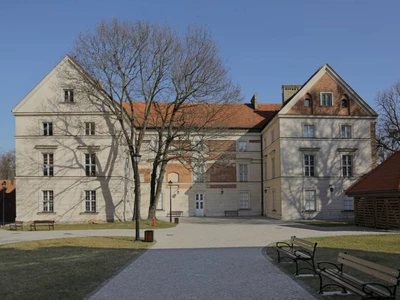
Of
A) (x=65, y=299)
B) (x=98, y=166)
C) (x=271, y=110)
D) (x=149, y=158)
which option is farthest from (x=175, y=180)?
(x=65, y=299)

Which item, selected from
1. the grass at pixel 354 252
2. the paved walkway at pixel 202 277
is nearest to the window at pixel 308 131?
the grass at pixel 354 252

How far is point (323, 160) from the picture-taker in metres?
34.9

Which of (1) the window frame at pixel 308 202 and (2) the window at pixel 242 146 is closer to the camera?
(1) the window frame at pixel 308 202

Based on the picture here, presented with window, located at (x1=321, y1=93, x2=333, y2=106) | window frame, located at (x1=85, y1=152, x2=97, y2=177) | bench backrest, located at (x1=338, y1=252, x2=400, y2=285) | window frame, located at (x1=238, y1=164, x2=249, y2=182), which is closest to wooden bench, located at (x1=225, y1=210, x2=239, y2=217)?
window frame, located at (x1=238, y1=164, x2=249, y2=182)

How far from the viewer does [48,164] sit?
111 ft

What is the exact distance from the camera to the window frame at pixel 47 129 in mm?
33938

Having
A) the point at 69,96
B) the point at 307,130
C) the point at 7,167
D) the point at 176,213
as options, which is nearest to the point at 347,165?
the point at 307,130

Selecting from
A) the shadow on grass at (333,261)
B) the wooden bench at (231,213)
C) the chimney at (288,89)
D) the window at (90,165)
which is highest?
the chimney at (288,89)

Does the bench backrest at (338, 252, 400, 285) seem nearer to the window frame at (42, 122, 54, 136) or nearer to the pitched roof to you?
the pitched roof

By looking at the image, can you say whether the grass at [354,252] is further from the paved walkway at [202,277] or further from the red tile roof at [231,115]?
the red tile roof at [231,115]

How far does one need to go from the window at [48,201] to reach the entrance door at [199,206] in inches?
572

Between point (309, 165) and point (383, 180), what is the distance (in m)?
10.4

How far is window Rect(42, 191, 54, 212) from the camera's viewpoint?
33.4 meters

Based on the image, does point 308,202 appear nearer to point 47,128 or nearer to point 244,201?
point 244,201
